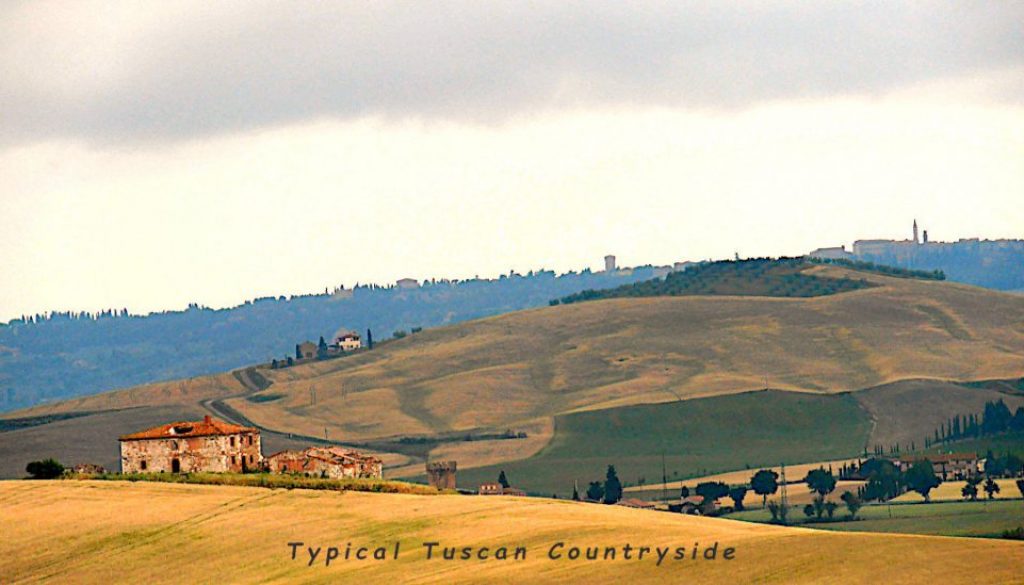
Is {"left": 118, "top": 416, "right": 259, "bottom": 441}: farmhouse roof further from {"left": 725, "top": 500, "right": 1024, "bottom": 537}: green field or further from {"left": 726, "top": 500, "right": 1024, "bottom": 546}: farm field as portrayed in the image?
{"left": 726, "top": 500, "right": 1024, "bottom": 546}: farm field

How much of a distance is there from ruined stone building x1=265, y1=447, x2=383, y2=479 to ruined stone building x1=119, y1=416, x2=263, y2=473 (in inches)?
70.4

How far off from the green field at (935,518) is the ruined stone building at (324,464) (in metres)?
47.4

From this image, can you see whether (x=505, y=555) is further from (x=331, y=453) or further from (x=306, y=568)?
(x=331, y=453)

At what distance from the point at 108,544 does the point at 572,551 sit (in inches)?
1146

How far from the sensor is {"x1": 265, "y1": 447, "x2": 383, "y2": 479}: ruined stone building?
470 feet

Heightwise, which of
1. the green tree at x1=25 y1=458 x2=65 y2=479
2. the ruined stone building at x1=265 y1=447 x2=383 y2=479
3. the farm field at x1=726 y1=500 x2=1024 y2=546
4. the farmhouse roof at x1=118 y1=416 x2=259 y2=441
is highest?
the farmhouse roof at x1=118 y1=416 x2=259 y2=441

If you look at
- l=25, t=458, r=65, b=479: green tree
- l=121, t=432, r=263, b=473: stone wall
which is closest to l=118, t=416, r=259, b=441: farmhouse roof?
l=121, t=432, r=263, b=473: stone wall

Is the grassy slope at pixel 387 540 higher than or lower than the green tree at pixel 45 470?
lower

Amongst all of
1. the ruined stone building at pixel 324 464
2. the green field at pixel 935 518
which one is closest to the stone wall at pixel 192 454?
the ruined stone building at pixel 324 464

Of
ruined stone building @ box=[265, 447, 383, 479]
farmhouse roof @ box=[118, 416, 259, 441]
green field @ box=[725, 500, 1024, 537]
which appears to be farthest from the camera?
green field @ box=[725, 500, 1024, 537]

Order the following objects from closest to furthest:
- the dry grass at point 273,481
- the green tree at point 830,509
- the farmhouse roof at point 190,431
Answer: the dry grass at point 273,481 → the farmhouse roof at point 190,431 → the green tree at point 830,509

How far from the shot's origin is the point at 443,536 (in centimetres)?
8831

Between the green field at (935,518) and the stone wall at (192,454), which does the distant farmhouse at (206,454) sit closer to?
the stone wall at (192,454)

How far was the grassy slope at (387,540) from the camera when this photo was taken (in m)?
68.9
